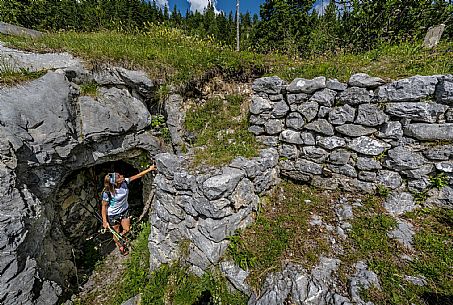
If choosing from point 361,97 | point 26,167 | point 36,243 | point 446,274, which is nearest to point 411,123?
point 361,97

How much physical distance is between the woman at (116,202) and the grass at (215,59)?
263cm

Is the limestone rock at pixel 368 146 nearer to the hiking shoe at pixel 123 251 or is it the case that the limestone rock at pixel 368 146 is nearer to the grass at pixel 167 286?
the grass at pixel 167 286

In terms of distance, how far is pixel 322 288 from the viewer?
2717mm

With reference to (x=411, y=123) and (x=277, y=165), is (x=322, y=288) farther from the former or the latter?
(x=411, y=123)

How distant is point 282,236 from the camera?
3.44 metres

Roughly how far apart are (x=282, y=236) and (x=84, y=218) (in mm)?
5634

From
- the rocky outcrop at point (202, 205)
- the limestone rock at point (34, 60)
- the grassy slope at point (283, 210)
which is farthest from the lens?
the limestone rock at point (34, 60)

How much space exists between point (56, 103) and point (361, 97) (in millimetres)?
5640

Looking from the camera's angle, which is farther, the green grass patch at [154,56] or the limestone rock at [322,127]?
the green grass patch at [154,56]

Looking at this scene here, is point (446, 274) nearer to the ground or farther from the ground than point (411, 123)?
nearer to the ground

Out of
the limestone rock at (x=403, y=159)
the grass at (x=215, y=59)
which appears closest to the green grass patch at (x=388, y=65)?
the grass at (x=215, y=59)

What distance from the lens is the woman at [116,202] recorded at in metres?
4.93

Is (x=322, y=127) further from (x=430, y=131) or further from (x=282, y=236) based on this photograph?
(x=282, y=236)

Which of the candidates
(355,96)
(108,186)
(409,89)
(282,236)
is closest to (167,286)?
(282,236)
